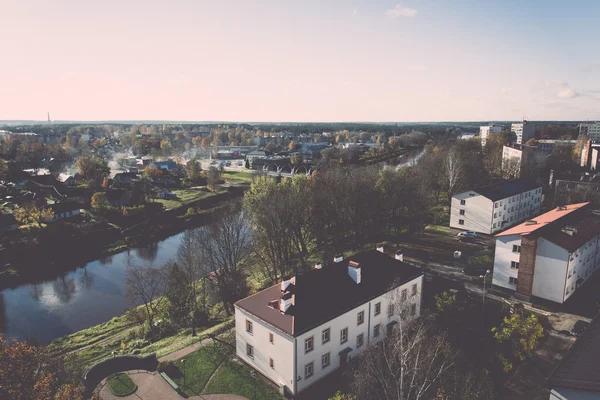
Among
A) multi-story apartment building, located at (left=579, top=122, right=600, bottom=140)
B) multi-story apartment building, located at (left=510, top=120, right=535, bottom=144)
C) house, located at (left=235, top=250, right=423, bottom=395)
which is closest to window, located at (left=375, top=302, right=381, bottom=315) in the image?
house, located at (left=235, top=250, right=423, bottom=395)

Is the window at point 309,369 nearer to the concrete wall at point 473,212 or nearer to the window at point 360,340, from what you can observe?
the window at point 360,340

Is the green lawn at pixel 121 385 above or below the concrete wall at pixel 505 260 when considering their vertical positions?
below

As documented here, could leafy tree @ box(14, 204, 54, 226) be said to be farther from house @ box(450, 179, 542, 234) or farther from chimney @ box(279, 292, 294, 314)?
house @ box(450, 179, 542, 234)

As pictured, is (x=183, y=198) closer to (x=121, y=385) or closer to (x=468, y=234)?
(x=468, y=234)

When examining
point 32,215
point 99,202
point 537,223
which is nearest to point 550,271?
point 537,223

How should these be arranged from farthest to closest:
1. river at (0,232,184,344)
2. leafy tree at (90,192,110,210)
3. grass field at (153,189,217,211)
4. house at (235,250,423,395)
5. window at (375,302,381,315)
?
grass field at (153,189,217,211) < leafy tree at (90,192,110,210) < river at (0,232,184,344) < window at (375,302,381,315) < house at (235,250,423,395)

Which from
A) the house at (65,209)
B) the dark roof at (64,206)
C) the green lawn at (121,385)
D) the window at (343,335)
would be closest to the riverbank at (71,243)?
the house at (65,209)
